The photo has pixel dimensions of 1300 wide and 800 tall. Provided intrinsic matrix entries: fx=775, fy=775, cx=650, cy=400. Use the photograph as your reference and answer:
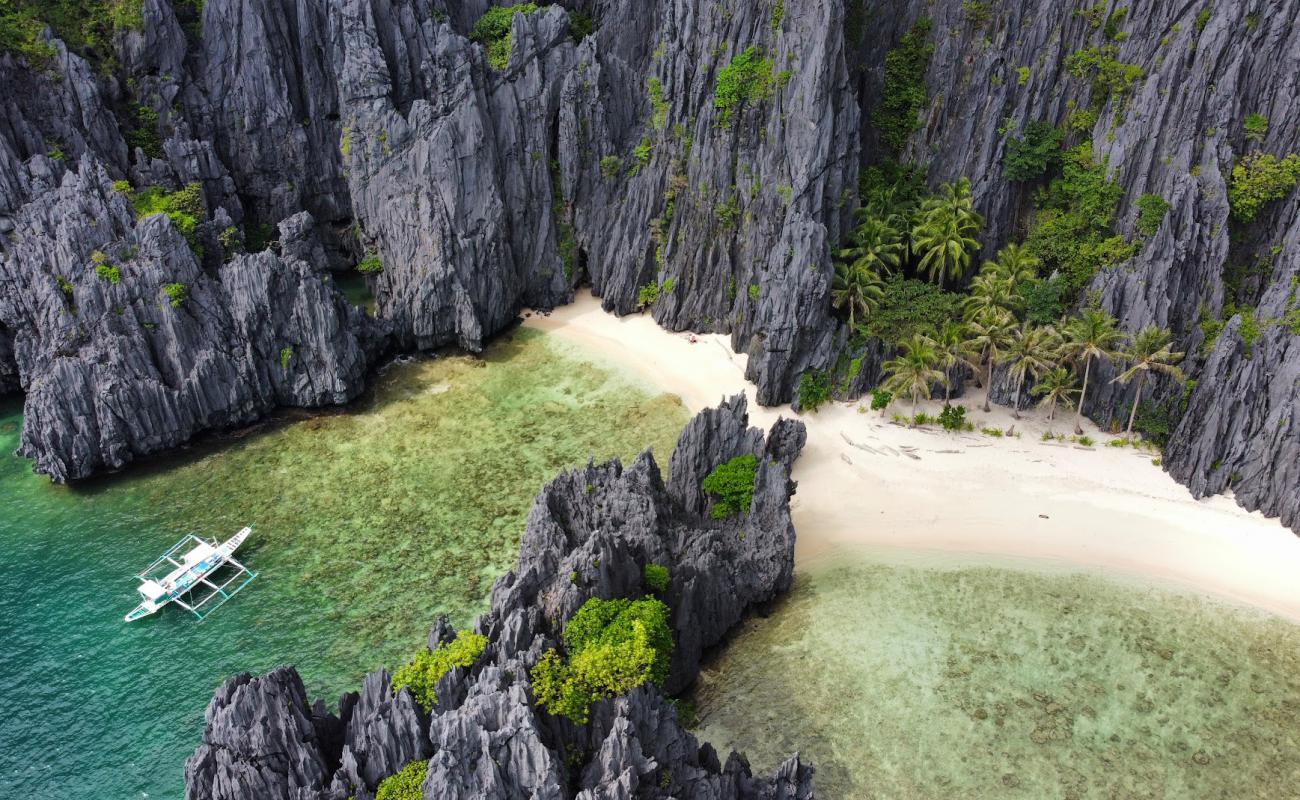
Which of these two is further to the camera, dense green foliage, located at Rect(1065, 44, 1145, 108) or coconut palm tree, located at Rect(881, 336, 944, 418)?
dense green foliage, located at Rect(1065, 44, 1145, 108)

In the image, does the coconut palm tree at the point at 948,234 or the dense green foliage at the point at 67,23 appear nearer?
the coconut palm tree at the point at 948,234

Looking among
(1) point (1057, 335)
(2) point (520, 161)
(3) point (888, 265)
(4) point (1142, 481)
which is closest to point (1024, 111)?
(3) point (888, 265)

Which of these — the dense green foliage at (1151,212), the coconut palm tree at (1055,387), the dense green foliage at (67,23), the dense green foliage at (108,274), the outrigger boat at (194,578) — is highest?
the dense green foliage at (67,23)

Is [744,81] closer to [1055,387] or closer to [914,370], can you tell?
[914,370]

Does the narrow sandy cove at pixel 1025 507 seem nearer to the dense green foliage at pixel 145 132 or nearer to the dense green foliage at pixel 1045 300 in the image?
the dense green foliage at pixel 1045 300

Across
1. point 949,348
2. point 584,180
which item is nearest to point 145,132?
point 584,180

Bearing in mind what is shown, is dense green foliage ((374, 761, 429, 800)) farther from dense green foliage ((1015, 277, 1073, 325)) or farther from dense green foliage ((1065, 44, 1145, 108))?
dense green foliage ((1065, 44, 1145, 108))

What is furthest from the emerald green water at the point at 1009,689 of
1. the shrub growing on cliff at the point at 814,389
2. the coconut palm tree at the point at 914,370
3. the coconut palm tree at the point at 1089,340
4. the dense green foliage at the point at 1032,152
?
the dense green foliage at the point at 1032,152

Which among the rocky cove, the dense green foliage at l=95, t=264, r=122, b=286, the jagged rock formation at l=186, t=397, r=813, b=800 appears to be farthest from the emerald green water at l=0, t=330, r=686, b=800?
the dense green foliage at l=95, t=264, r=122, b=286
